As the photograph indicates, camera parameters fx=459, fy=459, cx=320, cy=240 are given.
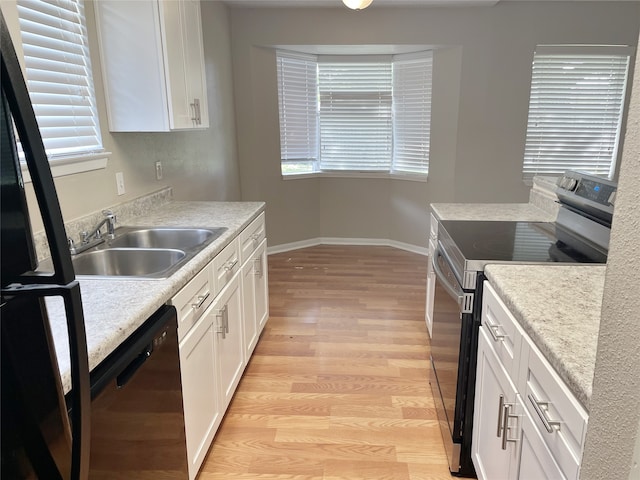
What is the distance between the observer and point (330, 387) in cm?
255

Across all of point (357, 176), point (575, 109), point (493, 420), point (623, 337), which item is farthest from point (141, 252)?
point (575, 109)

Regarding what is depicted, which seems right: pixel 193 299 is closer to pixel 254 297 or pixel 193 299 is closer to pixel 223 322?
pixel 223 322

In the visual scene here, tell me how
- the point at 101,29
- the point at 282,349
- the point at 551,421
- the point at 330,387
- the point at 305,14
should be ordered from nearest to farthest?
the point at 551,421 → the point at 101,29 → the point at 330,387 → the point at 282,349 → the point at 305,14

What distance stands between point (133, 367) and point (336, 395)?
144 cm

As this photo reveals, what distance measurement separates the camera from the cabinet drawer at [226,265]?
2.00 m

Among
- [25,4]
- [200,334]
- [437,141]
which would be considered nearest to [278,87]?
[437,141]

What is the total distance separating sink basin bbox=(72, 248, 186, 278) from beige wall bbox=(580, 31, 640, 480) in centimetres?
163

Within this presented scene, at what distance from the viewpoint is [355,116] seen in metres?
5.12

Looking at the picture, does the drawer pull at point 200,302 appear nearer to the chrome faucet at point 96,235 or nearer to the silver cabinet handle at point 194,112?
the chrome faucet at point 96,235

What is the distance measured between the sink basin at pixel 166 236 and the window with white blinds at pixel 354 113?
9.31 ft

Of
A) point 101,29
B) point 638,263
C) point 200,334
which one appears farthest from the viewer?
point 101,29

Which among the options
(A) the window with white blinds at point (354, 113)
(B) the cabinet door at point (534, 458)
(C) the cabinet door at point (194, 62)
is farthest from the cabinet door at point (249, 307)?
(A) the window with white blinds at point (354, 113)

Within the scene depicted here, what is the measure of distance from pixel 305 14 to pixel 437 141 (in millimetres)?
1776

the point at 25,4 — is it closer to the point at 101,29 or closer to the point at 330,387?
the point at 101,29
